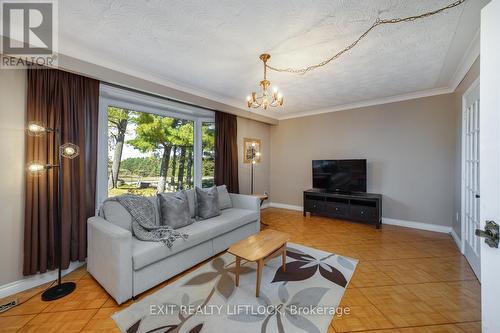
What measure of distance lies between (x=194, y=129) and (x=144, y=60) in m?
1.69

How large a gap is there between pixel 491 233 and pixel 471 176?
245cm

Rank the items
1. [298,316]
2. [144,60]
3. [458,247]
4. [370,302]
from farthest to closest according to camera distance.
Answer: [458,247] → [144,60] → [370,302] → [298,316]

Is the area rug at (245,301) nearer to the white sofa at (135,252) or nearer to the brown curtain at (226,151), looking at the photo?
the white sofa at (135,252)

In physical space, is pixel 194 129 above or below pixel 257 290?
above

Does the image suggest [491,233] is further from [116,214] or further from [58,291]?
[58,291]

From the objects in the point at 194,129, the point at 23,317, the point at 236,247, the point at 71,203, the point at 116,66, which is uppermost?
the point at 116,66

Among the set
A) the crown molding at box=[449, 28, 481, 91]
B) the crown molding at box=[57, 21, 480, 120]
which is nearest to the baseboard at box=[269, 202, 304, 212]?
the crown molding at box=[57, 21, 480, 120]

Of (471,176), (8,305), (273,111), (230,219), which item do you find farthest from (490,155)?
(273,111)

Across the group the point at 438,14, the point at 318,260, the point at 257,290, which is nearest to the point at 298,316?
the point at 257,290

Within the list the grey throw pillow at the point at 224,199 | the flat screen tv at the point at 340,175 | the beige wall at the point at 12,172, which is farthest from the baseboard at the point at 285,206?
the beige wall at the point at 12,172

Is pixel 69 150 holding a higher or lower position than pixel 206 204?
higher

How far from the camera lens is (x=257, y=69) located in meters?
2.77

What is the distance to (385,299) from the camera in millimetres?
1865

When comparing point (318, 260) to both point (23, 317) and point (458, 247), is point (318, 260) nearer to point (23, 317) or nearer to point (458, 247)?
point (458, 247)
